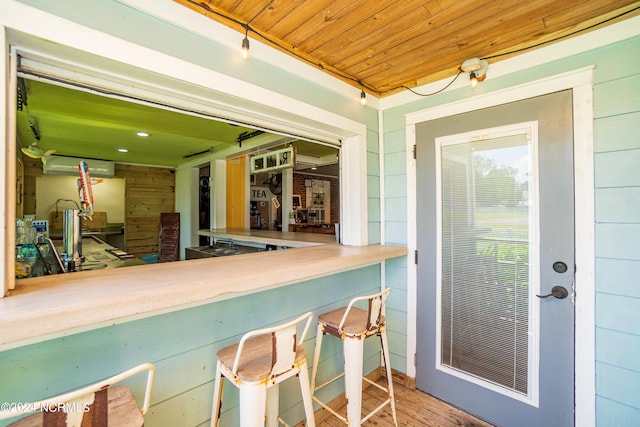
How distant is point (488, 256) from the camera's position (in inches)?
72.1

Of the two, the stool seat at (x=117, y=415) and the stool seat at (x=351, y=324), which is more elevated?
the stool seat at (x=117, y=415)

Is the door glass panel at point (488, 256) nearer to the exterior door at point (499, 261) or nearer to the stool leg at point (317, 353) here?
the exterior door at point (499, 261)

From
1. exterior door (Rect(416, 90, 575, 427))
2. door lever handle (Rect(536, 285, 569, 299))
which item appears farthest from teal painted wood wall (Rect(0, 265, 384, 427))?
door lever handle (Rect(536, 285, 569, 299))

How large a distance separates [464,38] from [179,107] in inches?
64.0

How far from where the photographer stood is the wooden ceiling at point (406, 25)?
1.33m

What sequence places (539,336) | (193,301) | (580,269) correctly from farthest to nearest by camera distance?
1. (539,336)
2. (580,269)
3. (193,301)

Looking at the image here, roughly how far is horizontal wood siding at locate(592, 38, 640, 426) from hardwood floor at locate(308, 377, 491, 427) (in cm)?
74

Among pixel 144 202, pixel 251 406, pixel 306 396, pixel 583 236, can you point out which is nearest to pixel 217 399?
pixel 251 406

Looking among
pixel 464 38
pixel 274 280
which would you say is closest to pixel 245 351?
pixel 274 280

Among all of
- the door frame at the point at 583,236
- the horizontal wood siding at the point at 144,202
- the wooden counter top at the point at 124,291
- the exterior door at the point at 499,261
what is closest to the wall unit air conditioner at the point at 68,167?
the horizontal wood siding at the point at 144,202

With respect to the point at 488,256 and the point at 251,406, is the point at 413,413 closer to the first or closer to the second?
the point at 488,256

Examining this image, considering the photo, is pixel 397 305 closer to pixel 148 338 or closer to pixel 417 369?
pixel 417 369

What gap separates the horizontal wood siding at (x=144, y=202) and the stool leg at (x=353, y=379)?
6050 mm

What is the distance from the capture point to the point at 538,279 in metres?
1.65
